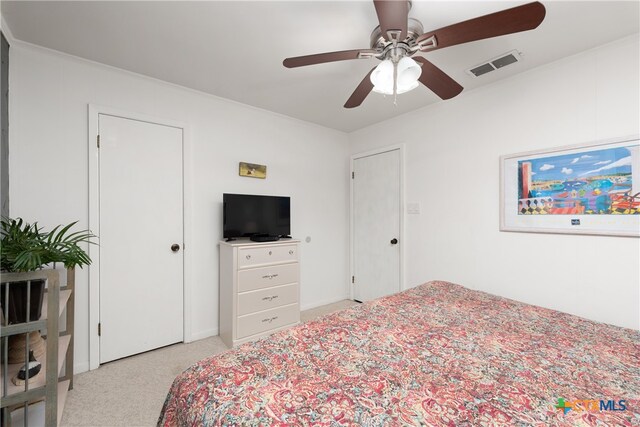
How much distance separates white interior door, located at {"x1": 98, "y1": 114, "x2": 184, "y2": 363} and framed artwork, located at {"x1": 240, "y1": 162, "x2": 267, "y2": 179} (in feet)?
2.06

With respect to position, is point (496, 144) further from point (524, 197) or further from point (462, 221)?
point (462, 221)

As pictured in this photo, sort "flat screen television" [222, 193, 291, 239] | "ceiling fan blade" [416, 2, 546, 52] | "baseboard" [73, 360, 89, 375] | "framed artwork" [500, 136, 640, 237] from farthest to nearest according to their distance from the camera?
1. "flat screen television" [222, 193, 291, 239]
2. "baseboard" [73, 360, 89, 375]
3. "framed artwork" [500, 136, 640, 237]
4. "ceiling fan blade" [416, 2, 546, 52]

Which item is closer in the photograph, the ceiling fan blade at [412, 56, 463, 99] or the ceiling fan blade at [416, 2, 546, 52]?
the ceiling fan blade at [416, 2, 546, 52]

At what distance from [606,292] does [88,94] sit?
13.7ft

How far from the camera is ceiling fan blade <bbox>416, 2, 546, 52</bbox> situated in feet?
3.56

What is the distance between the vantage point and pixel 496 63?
2098 millimetres

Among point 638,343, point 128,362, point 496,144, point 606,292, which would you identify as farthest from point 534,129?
point 128,362

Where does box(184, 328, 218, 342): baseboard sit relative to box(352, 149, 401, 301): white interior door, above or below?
below

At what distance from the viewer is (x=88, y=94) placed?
6.98 ft

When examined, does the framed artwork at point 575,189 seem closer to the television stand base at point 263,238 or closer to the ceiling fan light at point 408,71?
the ceiling fan light at point 408,71

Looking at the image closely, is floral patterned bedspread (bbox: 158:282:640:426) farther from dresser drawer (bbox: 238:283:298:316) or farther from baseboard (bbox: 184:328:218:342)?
baseboard (bbox: 184:328:218:342)

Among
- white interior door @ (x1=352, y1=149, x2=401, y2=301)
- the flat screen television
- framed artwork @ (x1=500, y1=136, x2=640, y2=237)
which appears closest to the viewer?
framed artwork @ (x1=500, y1=136, x2=640, y2=237)

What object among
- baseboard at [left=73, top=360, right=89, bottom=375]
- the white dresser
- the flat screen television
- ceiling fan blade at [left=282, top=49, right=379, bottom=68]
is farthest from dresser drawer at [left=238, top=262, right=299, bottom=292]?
ceiling fan blade at [left=282, top=49, right=379, bottom=68]

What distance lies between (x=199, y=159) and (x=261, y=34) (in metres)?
1.37
